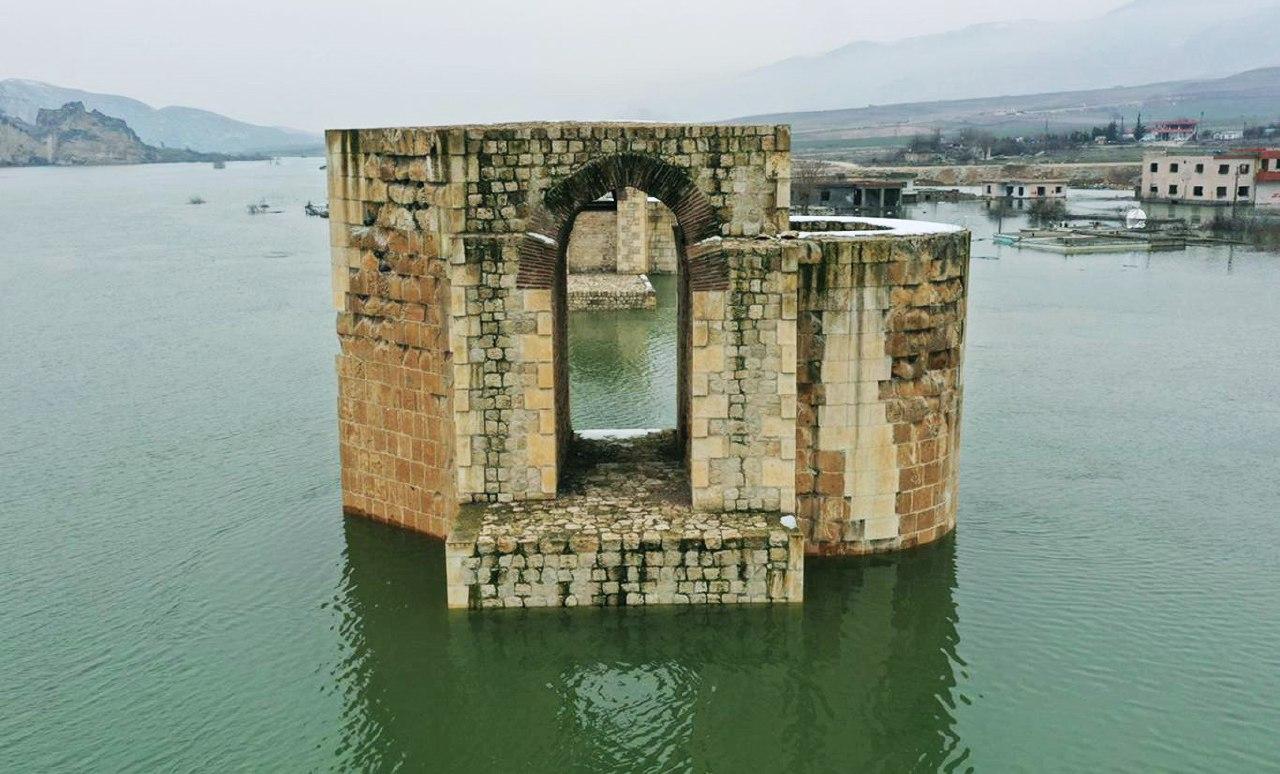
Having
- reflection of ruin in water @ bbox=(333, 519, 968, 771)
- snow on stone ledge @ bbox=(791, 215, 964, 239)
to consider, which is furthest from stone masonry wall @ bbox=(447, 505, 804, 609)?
snow on stone ledge @ bbox=(791, 215, 964, 239)

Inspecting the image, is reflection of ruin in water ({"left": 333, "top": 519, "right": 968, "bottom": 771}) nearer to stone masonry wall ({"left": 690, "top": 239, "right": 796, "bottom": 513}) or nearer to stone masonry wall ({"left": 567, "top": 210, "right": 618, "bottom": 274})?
stone masonry wall ({"left": 690, "top": 239, "right": 796, "bottom": 513})

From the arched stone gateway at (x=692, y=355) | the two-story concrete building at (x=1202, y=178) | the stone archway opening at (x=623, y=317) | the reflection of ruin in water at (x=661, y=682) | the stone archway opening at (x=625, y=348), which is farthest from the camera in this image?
the two-story concrete building at (x=1202, y=178)

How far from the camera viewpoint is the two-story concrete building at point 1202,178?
64.8 m

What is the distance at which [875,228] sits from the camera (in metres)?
14.1

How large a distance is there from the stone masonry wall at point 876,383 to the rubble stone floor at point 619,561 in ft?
3.84

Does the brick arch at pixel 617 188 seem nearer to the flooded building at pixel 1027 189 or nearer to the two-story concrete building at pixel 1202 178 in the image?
the two-story concrete building at pixel 1202 178

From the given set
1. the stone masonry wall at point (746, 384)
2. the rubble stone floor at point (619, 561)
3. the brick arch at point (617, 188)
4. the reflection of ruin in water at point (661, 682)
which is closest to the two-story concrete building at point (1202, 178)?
the stone masonry wall at point (746, 384)

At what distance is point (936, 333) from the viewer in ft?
42.4

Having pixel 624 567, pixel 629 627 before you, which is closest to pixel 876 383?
pixel 624 567

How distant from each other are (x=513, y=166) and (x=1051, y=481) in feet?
31.8

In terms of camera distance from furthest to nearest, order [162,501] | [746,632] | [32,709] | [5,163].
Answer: [5,163], [162,501], [746,632], [32,709]

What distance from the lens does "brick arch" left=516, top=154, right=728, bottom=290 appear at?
39.8ft

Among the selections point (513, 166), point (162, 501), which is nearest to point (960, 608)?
point (513, 166)

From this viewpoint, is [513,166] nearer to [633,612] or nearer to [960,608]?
[633,612]
